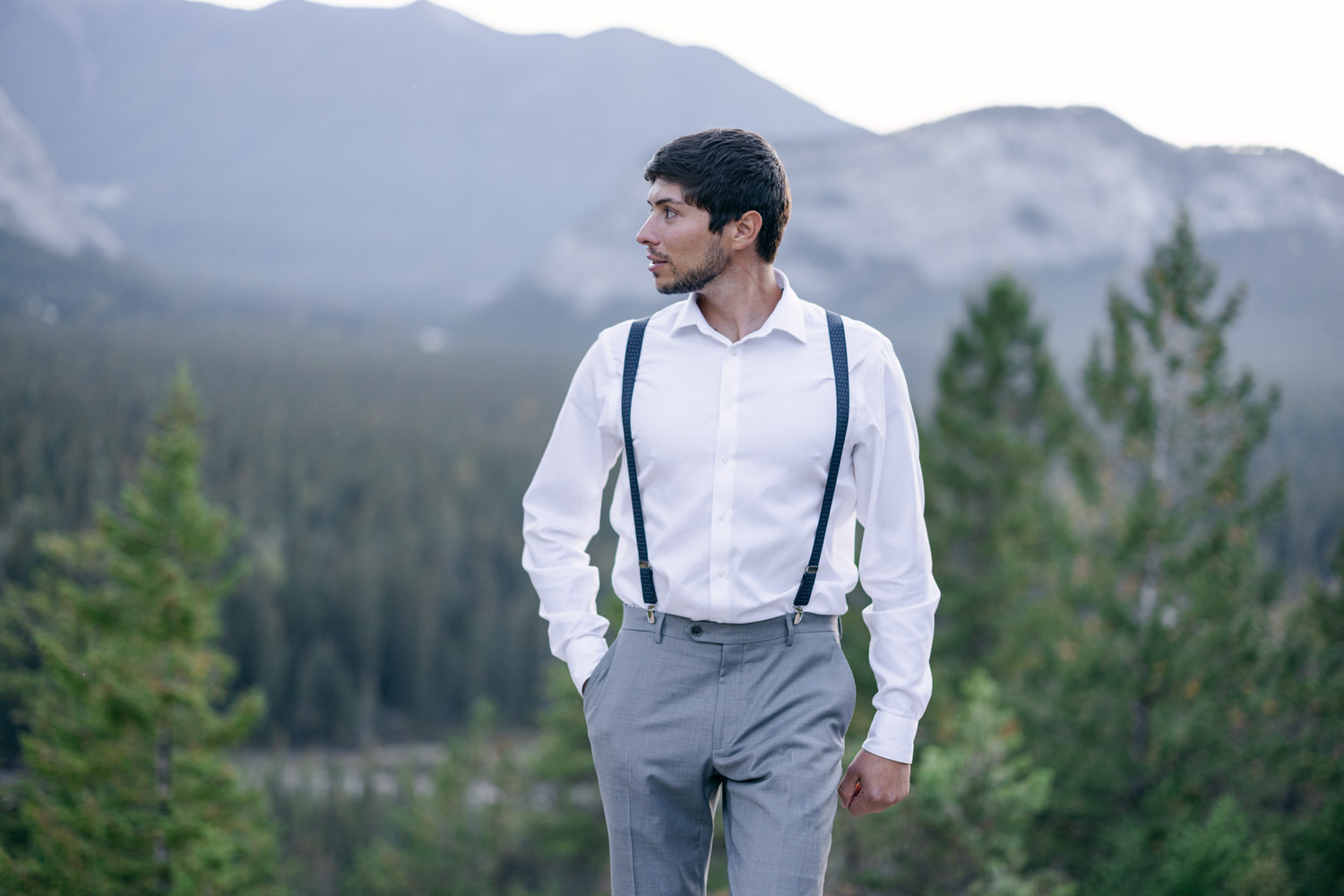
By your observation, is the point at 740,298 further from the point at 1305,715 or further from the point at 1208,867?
the point at 1305,715

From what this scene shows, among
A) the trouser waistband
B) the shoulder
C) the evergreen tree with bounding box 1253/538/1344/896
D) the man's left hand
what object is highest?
the shoulder

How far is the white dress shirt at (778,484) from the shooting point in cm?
230

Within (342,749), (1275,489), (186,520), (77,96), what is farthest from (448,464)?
(1275,489)

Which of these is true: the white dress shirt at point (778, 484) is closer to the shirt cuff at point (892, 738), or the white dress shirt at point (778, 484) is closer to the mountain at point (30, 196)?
the shirt cuff at point (892, 738)

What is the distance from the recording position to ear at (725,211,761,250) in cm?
237

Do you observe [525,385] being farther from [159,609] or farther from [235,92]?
[159,609]

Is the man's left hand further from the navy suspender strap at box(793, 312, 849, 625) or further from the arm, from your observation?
the navy suspender strap at box(793, 312, 849, 625)

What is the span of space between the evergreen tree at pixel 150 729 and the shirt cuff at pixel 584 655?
12.5 m

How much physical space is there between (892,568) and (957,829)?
6322 millimetres

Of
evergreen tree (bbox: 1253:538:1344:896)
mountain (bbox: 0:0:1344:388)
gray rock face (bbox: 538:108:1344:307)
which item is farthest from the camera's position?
gray rock face (bbox: 538:108:1344:307)

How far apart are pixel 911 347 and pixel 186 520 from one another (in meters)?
103

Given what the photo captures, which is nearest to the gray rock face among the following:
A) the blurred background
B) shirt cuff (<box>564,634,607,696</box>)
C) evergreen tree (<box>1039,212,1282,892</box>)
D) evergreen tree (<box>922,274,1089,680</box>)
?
the blurred background

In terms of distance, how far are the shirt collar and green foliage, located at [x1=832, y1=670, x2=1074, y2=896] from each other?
5880mm

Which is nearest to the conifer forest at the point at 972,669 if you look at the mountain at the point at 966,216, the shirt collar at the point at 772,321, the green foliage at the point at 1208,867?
the green foliage at the point at 1208,867
